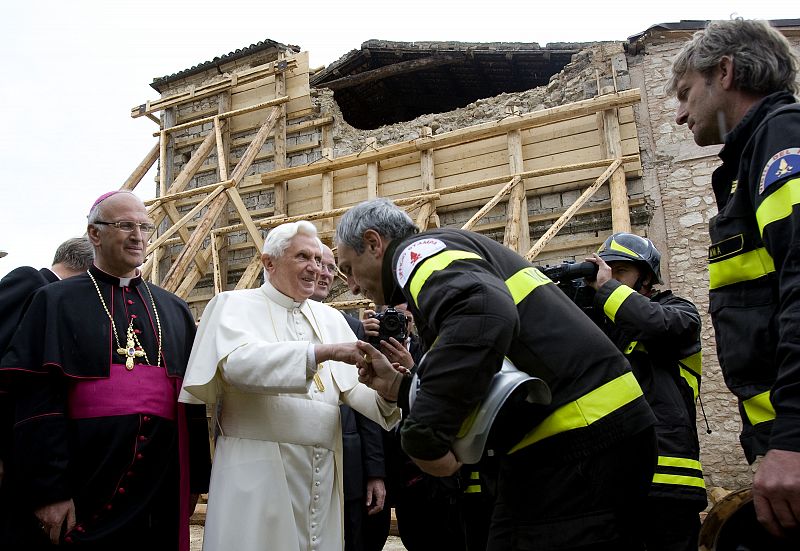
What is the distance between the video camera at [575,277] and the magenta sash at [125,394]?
1734 mm

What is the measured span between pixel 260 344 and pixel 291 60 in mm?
8532

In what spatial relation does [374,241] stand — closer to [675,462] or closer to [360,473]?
[360,473]

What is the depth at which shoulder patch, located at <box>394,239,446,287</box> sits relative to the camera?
1.79 m

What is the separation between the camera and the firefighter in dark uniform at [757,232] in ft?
4.45

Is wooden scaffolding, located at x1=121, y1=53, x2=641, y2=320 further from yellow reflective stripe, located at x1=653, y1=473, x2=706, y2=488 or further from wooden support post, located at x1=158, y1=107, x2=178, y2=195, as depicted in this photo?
yellow reflective stripe, located at x1=653, y1=473, x2=706, y2=488

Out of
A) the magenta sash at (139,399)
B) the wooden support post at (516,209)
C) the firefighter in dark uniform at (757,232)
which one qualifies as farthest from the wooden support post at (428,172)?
the firefighter in dark uniform at (757,232)

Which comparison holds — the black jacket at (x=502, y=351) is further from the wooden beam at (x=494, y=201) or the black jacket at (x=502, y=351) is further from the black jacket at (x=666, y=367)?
the wooden beam at (x=494, y=201)

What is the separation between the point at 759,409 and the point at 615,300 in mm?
1269

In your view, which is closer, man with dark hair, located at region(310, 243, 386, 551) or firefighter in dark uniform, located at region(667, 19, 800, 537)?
firefighter in dark uniform, located at region(667, 19, 800, 537)

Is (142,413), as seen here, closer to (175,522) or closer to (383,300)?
(175,522)

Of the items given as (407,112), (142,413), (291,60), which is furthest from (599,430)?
(407,112)

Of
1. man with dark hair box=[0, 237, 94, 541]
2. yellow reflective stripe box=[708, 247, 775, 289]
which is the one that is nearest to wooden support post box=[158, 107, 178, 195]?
man with dark hair box=[0, 237, 94, 541]

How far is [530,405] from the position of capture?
175 centimetres

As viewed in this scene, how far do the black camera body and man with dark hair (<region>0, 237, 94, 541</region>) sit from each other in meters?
1.54
